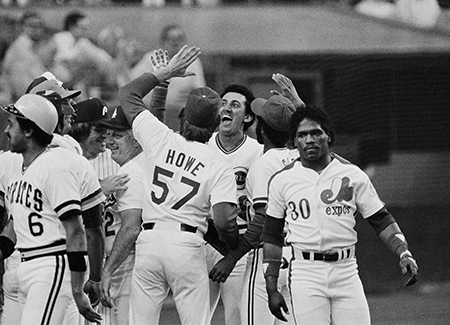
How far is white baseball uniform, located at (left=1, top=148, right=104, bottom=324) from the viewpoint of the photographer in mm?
6648

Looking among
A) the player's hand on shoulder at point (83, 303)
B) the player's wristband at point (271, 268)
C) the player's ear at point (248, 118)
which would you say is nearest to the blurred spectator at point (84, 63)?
the player's ear at point (248, 118)

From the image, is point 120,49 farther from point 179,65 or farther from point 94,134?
point 179,65

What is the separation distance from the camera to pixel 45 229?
6750 mm

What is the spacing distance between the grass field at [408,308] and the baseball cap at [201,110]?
→ 497 centimetres

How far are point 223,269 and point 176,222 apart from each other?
0.60 meters

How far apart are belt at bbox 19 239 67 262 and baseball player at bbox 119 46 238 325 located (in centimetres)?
113

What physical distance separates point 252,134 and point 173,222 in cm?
237

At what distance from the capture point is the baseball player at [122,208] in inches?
325

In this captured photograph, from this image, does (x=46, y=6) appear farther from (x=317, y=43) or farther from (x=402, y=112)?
(x=402, y=112)

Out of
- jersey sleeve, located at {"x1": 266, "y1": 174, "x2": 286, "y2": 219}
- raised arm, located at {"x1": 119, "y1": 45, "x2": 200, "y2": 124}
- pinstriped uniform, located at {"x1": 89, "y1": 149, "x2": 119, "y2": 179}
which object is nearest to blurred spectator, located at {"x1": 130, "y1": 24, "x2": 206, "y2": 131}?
pinstriped uniform, located at {"x1": 89, "y1": 149, "x2": 119, "y2": 179}

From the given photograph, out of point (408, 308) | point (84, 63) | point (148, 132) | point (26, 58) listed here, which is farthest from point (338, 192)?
point (84, 63)

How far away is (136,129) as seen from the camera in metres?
7.98

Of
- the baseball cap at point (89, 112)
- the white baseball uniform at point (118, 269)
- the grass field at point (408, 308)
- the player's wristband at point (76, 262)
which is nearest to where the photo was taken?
the player's wristband at point (76, 262)

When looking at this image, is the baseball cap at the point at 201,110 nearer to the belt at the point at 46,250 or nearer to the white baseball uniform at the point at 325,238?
the white baseball uniform at the point at 325,238
